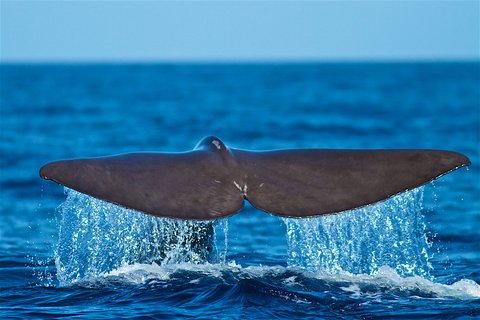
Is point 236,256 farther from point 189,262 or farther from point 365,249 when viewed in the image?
point 189,262

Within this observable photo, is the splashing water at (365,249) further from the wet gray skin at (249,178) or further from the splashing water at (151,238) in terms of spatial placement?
the wet gray skin at (249,178)

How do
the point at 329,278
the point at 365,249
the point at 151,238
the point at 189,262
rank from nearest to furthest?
the point at 151,238 < the point at 189,262 < the point at 329,278 < the point at 365,249

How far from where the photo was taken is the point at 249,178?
6773mm

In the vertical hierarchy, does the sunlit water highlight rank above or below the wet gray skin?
below

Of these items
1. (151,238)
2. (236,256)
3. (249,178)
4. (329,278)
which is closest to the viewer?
(249,178)

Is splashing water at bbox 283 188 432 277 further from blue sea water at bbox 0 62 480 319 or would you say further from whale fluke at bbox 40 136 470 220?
whale fluke at bbox 40 136 470 220

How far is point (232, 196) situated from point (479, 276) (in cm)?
388

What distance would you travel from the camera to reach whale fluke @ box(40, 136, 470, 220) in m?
6.38

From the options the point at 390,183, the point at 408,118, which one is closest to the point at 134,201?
the point at 390,183

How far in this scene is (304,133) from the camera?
86.5ft

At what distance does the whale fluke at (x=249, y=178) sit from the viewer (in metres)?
6.38

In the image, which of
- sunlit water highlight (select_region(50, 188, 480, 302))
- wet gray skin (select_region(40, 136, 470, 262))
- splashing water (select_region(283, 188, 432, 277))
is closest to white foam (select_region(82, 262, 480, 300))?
sunlit water highlight (select_region(50, 188, 480, 302))

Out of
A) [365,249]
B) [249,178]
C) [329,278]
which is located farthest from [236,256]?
[249,178]

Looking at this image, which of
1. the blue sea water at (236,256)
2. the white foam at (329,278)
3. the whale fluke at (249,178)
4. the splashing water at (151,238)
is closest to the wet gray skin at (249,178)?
the whale fluke at (249,178)
